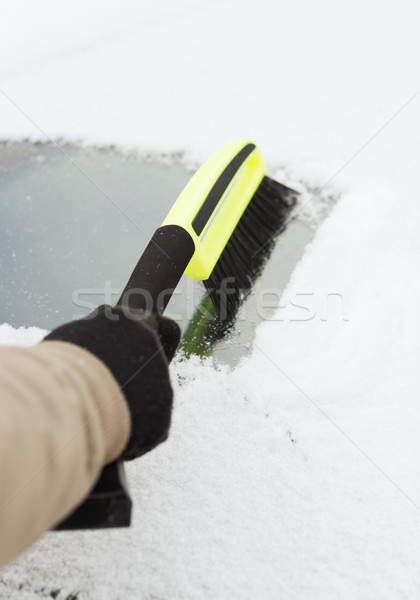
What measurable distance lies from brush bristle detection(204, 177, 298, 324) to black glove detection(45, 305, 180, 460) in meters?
0.33

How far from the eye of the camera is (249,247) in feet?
2.75

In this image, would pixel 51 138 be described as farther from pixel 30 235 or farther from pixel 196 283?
pixel 196 283

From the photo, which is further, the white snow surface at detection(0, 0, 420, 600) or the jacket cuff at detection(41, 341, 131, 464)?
the white snow surface at detection(0, 0, 420, 600)

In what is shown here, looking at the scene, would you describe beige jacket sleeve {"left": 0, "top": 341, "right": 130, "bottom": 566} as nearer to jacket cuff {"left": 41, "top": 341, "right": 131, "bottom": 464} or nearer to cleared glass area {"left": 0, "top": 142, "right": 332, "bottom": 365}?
jacket cuff {"left": 41, "top": 341, "right": 131, "bottom": 464}

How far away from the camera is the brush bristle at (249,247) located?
76cm

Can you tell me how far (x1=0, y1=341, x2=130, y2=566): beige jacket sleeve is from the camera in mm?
273

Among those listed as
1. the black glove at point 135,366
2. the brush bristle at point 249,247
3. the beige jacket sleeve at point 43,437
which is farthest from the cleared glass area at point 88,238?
the beige jacket sleeve at point 43,437

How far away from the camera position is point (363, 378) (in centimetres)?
64

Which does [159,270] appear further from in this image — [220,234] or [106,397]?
[106,397]

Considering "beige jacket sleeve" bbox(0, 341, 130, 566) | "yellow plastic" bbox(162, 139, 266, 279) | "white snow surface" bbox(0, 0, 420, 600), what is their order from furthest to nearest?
"yellow plastic" bbox(162, 139, 266, 279), "white snow surface" bbox(0, 0, 420, 600), "beige jacket sleeve" bbox(0, 341, 130, 566)

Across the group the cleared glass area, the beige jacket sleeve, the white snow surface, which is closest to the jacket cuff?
the beige jacket sleeve

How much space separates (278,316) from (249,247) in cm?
16

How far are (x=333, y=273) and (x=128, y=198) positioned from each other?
391 mm

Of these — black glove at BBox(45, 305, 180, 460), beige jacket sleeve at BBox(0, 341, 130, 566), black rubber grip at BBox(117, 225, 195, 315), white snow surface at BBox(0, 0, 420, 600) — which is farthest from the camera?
black rubber grip at BBox(117, 225, 195, 315)
